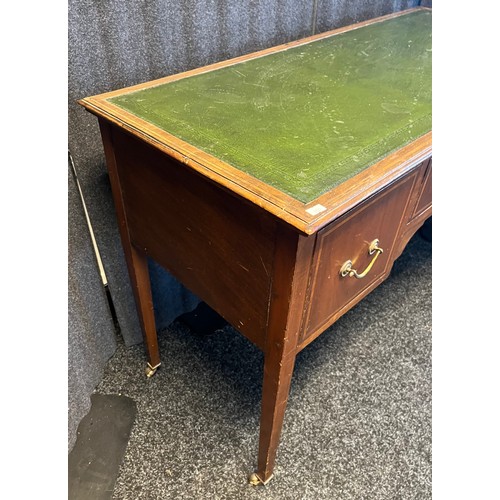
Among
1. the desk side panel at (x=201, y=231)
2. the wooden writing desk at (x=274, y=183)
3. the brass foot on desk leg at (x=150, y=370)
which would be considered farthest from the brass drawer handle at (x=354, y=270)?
the brass foot on desk leg at (x=150, y=370)

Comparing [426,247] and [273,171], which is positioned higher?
[273,171]

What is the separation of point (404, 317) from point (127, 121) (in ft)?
3.50

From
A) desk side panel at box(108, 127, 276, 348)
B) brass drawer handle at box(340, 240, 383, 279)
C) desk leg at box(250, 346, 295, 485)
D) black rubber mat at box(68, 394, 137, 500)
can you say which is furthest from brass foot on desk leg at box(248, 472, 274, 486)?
brass drawer handle at box(340, 240, 383, 279)

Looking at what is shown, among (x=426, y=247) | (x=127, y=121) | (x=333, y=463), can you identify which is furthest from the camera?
(x=426, y=247)

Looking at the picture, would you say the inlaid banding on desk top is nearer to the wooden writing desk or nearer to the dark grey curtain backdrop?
the wooden writing desk

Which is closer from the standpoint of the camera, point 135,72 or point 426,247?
point 135,72

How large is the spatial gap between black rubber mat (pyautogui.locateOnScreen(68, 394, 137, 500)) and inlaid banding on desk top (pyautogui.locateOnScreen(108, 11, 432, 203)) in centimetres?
73

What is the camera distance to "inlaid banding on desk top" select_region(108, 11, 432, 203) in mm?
649

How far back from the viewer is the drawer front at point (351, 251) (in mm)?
668

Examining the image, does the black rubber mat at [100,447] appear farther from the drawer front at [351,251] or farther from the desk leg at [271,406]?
the drawer front at [351,251]

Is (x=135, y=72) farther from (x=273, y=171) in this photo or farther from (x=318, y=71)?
(x=273, y=171)

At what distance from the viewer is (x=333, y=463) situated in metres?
Answer: 1.05

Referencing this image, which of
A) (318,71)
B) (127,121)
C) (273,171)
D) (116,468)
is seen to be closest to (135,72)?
(127,121)

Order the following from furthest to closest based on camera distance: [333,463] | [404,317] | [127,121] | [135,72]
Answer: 1. [404,317]
2. [333,463]
3. [135,72]
4. [127,121]
